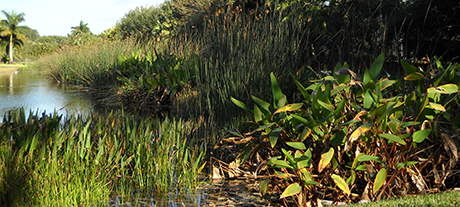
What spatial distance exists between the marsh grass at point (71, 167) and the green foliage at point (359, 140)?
711 mm

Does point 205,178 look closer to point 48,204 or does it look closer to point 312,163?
point 312,163

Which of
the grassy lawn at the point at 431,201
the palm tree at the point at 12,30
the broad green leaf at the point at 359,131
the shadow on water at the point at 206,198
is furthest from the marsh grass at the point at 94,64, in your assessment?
the palm tree at the point at 12,30

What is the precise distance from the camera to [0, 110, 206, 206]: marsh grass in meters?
2.41

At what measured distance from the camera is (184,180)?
3.03 meters

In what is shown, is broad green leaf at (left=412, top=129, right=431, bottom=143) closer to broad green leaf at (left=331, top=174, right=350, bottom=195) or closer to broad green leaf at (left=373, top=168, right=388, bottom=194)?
broad green leaf at (left=373, top=168, right=388, bottom=194)

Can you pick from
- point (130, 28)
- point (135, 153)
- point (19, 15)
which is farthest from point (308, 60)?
point (19, 15)

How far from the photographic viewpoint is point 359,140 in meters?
2.59

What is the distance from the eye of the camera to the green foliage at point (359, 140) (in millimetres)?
2449

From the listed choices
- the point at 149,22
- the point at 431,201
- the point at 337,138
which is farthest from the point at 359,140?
the point at 149,22

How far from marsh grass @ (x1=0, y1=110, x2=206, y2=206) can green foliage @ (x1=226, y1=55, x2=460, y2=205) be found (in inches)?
28.0

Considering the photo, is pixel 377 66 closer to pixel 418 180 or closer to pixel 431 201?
pixel 418 180

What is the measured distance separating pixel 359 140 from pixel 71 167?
1982 mm

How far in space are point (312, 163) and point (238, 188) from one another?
29.2 inches

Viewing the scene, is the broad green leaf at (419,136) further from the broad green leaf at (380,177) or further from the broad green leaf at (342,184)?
the broad green leaf at (342,184)
